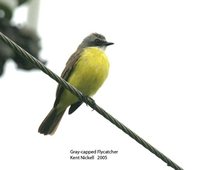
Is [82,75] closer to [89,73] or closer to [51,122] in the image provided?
[89,73]

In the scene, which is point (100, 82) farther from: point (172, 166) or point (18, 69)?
point (18, 69)

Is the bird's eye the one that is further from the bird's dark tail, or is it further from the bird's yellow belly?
the bird's dark tail

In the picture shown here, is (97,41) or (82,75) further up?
(97,41)

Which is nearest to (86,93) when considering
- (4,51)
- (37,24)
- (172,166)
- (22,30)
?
(172,166)

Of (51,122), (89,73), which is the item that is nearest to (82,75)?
(89,73)

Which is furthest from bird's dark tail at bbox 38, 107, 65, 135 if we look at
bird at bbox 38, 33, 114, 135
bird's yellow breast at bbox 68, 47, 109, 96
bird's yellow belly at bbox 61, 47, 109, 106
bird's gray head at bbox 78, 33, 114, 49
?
bird's gray head at bbox 78, 33, 114, 49

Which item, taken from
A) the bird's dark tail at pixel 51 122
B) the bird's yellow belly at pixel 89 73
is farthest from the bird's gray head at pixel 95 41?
the bird's dark tail at pixel 51 122
